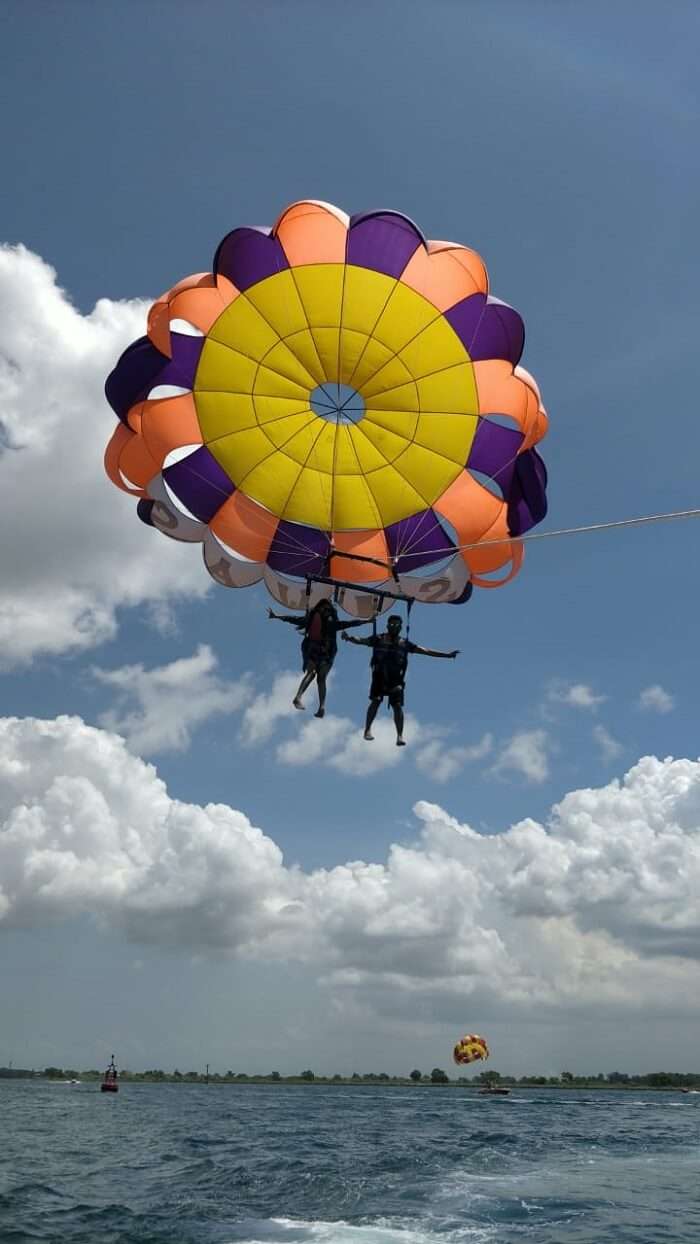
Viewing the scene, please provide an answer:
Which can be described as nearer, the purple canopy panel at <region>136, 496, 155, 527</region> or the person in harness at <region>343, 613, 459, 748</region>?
the person in harness at <region>343, 613, 459, 748</region>

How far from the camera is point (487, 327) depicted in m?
11.3

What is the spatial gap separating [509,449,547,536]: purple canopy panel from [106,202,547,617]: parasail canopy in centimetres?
2

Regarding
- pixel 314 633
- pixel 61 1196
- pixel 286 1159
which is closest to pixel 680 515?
pixel 314 633

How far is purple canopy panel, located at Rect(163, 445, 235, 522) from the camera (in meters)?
11.8

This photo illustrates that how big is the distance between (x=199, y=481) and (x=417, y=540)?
2.68 meters

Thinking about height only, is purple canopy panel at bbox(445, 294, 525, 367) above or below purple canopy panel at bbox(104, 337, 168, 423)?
above

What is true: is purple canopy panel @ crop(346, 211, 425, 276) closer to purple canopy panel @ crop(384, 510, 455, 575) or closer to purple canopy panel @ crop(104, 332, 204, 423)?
purple canopy panel @ crop(104, 332, 204, 423)

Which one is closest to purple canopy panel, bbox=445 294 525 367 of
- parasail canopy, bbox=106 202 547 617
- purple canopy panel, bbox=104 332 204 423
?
parasail canopy, bbox=106 202 547 617

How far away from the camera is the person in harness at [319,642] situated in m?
10.5

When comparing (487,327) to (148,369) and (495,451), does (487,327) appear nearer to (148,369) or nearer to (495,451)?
(495,451)

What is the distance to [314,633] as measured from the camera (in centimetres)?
1060

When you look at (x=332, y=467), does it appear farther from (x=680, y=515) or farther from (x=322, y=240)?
(x=680, y=515)

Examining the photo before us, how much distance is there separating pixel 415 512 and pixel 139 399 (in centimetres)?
342

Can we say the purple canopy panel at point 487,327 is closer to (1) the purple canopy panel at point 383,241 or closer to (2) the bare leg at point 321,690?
(1) the purple canopy panel at point 383,241
